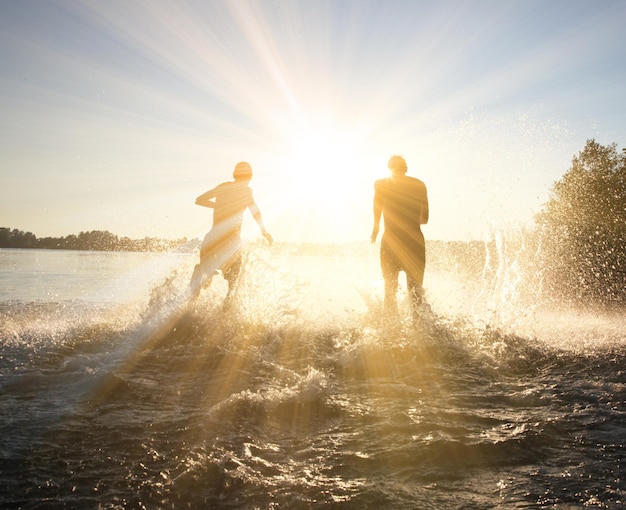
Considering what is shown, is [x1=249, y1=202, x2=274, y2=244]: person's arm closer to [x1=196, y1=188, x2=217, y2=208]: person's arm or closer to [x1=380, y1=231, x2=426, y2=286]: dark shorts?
[x1=196, y1=188, x2=217, y2=208]: person's arm

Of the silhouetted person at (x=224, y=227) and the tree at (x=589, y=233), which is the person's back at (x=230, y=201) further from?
the tree at (x=589, y=233)

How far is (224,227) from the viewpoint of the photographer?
24.4 feet

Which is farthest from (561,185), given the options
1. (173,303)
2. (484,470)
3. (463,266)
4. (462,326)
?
(484,470)

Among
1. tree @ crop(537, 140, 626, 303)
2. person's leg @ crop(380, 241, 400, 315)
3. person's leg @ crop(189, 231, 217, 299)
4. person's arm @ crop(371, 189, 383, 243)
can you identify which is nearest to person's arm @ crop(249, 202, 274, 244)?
person's leg @ crop(189, 231, 217, 299)

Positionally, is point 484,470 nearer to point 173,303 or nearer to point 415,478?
point 415,478

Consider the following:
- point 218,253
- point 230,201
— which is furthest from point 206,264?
point 230,201

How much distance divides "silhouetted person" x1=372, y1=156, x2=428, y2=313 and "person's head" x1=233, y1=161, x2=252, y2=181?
243 centimetres

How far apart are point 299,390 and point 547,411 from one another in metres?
2.14

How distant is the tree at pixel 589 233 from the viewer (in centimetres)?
1535

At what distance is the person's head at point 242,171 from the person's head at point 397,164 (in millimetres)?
2570

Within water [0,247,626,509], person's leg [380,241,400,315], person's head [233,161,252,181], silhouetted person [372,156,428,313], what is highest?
person's head [233,161,252,181]

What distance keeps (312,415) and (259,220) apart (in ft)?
16.1

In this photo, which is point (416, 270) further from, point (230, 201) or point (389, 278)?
point (230, 201)

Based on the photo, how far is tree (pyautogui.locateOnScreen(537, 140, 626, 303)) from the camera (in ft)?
50.4
